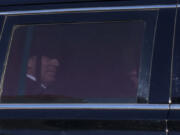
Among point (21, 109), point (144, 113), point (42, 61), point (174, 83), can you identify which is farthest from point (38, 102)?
point (174, 83)

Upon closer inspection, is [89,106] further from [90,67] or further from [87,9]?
[87,9]

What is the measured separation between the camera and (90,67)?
8.68 feet

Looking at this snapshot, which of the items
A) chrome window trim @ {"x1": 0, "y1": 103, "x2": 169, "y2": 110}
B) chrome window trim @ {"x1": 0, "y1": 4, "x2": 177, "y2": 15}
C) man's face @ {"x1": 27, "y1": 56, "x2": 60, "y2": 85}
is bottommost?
chrome window trim @ {"x1": 0, "y1": 103, "x2": 169, "y2": 110}

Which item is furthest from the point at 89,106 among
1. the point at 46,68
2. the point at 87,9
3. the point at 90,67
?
the point at 87,9

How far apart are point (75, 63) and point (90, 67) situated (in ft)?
0.38

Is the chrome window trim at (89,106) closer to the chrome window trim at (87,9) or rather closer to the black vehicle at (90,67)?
the black vehicle at (90,67)

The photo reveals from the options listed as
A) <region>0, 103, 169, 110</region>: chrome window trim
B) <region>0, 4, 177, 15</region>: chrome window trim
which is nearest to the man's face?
<region>0, 103, 169, 110</region>: chrome window trim

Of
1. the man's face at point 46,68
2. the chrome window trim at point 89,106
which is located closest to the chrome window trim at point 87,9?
the man's face at point 46,68

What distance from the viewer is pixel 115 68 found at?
2.59 m

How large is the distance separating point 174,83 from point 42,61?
3.37 ft

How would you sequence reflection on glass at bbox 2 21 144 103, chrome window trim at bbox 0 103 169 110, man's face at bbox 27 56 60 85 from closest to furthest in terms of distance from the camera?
chrome window trim at bbox 0 103 169 110, reflection on glass at bbox 2 21 144 103, man's face at bbox 27 56 60 85

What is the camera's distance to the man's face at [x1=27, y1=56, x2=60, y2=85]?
2757mm

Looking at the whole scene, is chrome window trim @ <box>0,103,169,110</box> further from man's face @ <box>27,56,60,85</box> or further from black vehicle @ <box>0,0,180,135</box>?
man's face @ <box>27,56,60,85</box>

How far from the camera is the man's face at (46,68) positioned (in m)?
2.76
